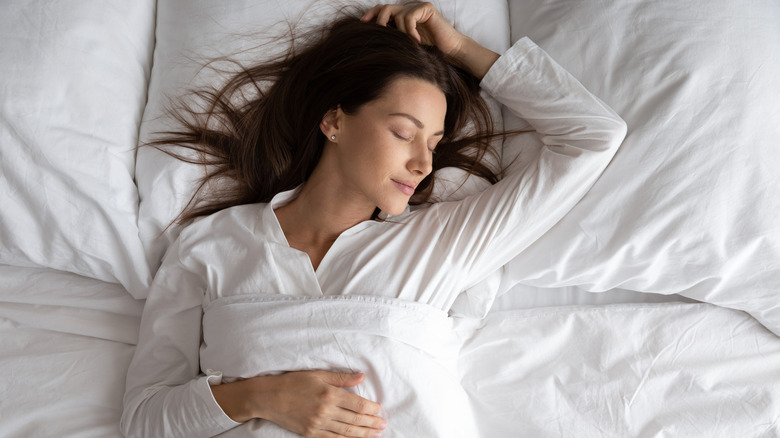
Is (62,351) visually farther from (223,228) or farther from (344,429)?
(344,429)

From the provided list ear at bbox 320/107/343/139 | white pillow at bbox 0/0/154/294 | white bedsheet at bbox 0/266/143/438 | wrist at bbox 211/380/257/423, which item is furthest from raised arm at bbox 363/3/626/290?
white bedsheet at bbox 0/266/143/438

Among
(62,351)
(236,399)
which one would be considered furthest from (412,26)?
(62,351)

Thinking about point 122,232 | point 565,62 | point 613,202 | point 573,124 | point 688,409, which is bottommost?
point 688,409

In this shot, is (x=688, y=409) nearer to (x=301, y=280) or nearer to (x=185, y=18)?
(x=301, y=280)

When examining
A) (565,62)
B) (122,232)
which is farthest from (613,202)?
(122,232)

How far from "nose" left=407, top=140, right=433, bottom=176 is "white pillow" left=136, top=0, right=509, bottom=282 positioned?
0.69 ft

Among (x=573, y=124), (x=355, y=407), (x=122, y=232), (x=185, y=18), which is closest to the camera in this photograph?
(x=355, y=407)

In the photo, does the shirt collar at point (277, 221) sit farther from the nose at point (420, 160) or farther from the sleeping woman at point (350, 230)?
the nose at point (420, 160)

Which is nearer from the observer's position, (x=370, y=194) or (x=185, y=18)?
(x=370, y=194)

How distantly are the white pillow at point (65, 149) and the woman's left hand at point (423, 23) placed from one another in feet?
2.27

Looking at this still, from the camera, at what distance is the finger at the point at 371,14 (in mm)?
1537

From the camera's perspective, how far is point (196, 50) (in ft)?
5.25

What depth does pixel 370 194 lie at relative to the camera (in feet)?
4.60

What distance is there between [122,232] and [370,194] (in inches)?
24.5
